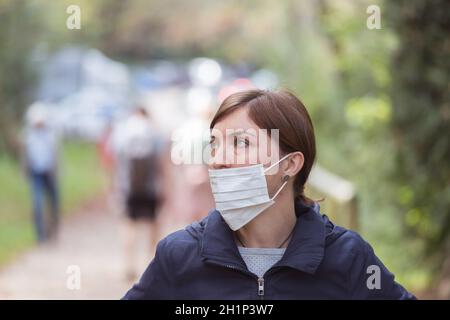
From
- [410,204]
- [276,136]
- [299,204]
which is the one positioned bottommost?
[410,204]

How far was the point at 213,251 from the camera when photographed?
2.99 m

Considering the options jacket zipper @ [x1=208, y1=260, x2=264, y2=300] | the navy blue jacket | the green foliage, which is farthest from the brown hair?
the green foliage

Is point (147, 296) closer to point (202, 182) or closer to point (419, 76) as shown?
point (419, 76)

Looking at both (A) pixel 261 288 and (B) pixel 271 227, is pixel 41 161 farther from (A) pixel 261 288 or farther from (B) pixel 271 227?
(A) pixel 261 288

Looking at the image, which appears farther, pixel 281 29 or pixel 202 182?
pixel 281 29

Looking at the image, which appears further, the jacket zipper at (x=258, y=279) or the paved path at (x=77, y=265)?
the paved path at (x=77, y=265)

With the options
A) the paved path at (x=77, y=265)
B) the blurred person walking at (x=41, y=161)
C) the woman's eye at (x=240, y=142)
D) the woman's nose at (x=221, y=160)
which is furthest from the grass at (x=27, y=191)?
the woman's eye at (x=240, y=142)

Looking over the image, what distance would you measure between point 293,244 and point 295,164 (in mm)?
297

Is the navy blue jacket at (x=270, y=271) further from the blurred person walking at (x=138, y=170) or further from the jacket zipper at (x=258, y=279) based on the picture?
the blurred person walking at (x=138, y=170)

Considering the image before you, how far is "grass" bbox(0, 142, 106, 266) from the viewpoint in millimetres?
15359

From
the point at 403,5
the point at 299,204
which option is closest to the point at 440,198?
the point at 403,5

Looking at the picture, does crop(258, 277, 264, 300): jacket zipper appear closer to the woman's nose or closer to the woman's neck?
the woman's neck

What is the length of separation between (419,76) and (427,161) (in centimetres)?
77

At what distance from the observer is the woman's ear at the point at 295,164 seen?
3195mm
